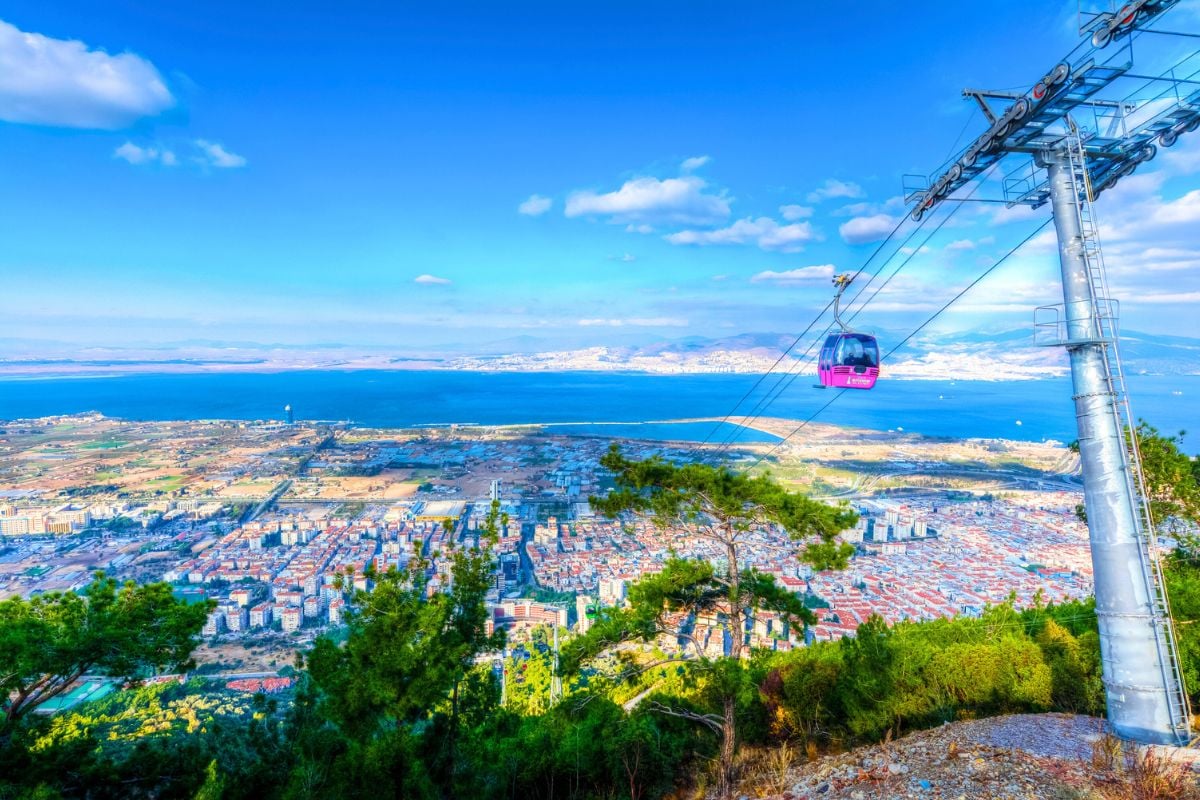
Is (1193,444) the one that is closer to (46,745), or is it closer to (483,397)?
(46,745)

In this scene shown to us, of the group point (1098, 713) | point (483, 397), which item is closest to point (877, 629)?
point (1098, 713)

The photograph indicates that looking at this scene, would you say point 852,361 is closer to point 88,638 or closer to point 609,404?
point 88,638

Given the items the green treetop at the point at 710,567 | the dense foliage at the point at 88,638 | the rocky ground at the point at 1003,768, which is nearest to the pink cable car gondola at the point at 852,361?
the green treetop at the point at 710,567

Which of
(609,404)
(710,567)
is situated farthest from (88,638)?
(609,404)

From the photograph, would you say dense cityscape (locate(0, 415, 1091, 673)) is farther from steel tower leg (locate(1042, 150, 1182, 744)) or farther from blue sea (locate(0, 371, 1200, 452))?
blue sea (locate(0, 371, 1200, 452))

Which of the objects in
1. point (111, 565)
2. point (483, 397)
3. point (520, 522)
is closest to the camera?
point (111, 565)

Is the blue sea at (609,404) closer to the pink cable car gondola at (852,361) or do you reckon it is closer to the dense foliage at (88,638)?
the pink cable car gondola at (852,361)
